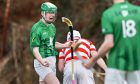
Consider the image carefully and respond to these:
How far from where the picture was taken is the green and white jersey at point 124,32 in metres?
7.94

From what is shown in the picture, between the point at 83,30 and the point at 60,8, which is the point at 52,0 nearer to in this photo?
the point at 60,8

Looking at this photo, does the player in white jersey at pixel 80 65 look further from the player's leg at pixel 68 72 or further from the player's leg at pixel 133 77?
the player's leg at pixel 133 77

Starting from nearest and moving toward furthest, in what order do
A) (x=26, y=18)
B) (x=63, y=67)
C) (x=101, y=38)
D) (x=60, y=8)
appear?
(x=63, y=67) → (x=60, y=8) → (x=101, y=38) → (x=26, y=18)

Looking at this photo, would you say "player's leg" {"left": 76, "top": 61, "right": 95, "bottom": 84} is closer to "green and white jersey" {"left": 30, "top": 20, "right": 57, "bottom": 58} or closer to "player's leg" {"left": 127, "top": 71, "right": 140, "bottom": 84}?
"green and white jersey" {"left": 30, "top": 20, "right": 57, "bottom": 58}

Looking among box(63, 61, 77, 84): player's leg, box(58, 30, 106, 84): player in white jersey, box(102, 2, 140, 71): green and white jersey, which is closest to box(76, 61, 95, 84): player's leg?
box(58, 30, 106, 84): player in white jersey

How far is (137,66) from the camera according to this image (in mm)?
8117

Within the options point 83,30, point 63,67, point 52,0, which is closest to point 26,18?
point 83,30

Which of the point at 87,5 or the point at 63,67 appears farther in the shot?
the point at 87,5

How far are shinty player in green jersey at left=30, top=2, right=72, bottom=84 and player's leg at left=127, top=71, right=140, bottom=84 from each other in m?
2.05

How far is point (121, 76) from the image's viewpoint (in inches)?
321

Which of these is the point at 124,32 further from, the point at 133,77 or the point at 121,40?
the point at 133,77

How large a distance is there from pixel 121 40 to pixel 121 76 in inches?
18.6

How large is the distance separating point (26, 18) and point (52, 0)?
336 inches

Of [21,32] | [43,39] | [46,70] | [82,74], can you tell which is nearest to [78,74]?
[82,74]
